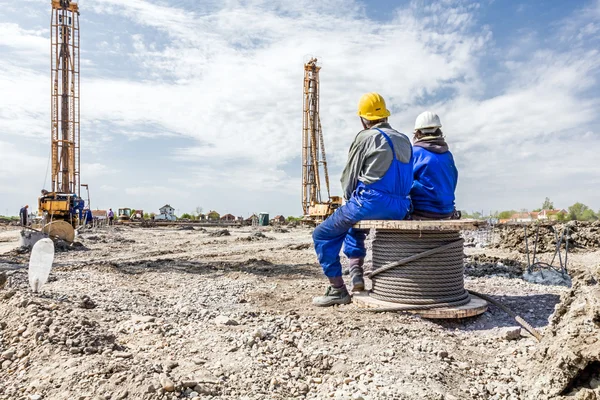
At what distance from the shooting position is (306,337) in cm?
323

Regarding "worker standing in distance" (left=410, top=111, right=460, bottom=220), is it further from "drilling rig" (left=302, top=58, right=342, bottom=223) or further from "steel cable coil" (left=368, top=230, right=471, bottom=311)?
"drilling rig" (left=302, top=58, right=342, bottom=223)

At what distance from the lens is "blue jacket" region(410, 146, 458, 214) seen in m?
4.13

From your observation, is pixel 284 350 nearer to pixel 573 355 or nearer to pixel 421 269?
pixel 421 269

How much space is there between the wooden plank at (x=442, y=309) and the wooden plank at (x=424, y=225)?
636 mm

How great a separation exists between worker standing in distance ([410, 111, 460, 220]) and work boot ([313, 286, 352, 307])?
933 mm

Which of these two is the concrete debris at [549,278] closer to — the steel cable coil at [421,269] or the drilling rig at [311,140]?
the steel cable coil at [421,269]

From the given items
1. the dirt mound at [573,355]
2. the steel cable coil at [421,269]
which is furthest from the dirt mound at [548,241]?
the dirt mound at [573,355]

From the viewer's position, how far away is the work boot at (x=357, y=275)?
14.1ft

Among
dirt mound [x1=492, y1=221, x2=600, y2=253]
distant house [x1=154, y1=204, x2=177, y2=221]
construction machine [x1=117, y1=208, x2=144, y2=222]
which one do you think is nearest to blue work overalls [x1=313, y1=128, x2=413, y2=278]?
dirt mound [x1=492, y1=221, x2=600, y2=253]

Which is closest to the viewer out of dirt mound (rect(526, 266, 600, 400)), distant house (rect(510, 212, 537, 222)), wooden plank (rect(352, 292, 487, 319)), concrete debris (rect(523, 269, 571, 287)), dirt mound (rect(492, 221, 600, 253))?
dirt mound (rect(526, 266, 600, 400))

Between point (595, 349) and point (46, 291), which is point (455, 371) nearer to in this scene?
point (595, 349)

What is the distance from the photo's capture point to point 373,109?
411 cm

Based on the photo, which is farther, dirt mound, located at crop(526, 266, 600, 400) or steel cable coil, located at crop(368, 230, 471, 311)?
steel cable coil, located at crop(368, 230, 471, 311)

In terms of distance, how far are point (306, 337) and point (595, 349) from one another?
170 centimetres
